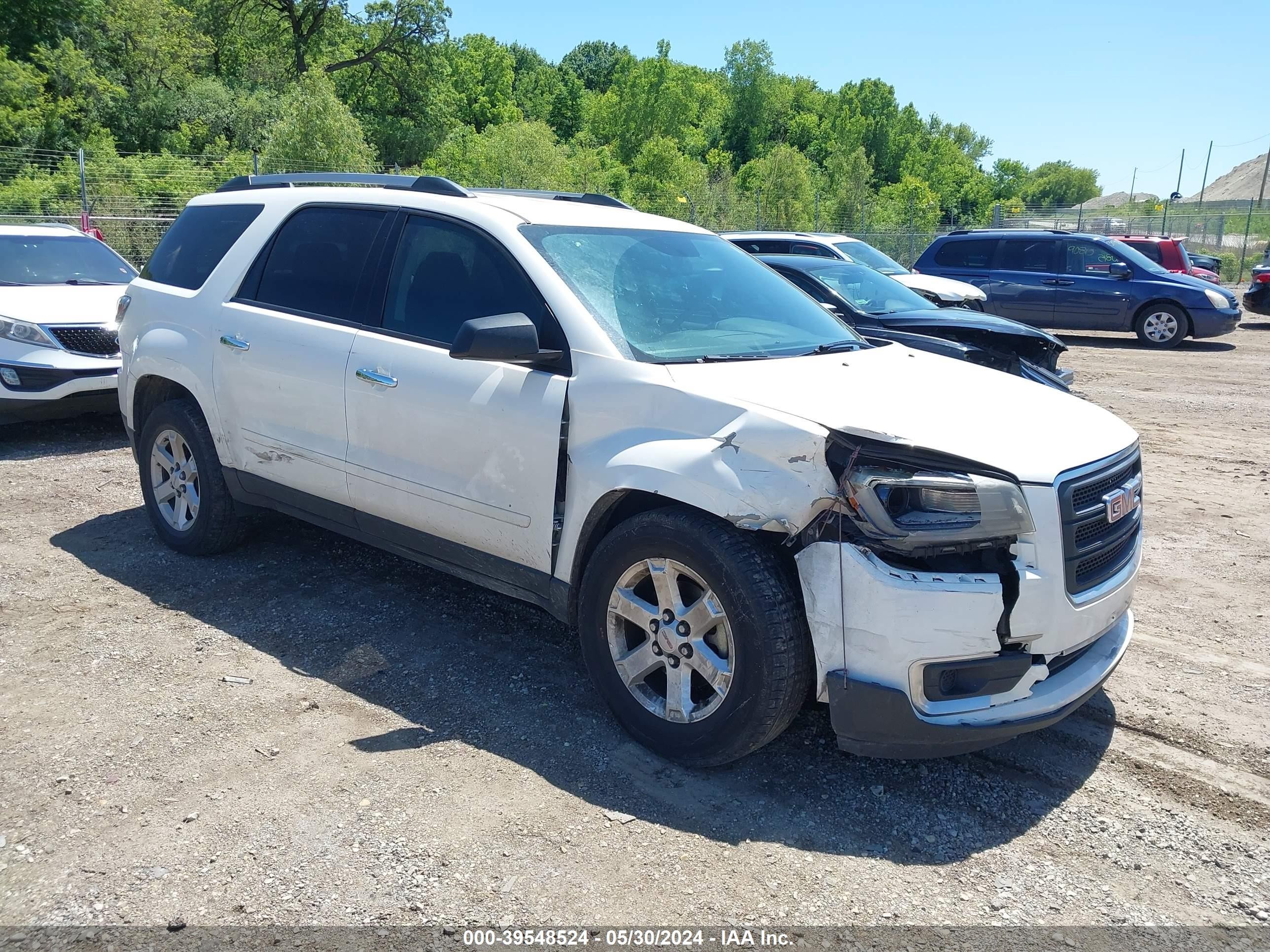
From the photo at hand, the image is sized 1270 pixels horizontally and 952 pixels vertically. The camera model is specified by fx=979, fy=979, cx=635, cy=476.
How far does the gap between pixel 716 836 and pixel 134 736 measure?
6.97ft

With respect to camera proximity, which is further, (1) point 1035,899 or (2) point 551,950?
(1) point 1035,899

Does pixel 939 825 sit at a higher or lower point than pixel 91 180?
lower

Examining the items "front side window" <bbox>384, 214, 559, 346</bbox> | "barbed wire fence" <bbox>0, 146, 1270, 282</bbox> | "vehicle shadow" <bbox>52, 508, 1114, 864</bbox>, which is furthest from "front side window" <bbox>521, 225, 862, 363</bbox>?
"barbed wire fence" <bbox>0, 146, 1270, 282</bbox>

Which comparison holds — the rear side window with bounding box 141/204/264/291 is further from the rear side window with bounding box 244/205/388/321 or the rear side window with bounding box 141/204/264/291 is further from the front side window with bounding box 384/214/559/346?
the front side window with bounding box 384/214/559/346

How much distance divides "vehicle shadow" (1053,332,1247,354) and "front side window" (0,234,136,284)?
1324 cm

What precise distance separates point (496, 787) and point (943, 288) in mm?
11120

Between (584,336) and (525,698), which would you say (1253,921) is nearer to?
(525,698)

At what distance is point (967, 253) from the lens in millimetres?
16500

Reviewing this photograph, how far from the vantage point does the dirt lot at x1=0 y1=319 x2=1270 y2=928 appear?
107 inches

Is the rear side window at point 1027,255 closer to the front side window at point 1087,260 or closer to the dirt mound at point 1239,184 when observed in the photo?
the front side window at point 1087,260

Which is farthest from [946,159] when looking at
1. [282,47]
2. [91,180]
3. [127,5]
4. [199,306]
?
[199,306]

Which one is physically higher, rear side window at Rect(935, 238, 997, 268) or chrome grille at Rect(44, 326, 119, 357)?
rear side window at Rect(935, 238, 997, 268)

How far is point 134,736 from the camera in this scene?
3.52 m

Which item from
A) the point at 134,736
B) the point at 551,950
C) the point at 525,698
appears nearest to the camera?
the point at 551,950
